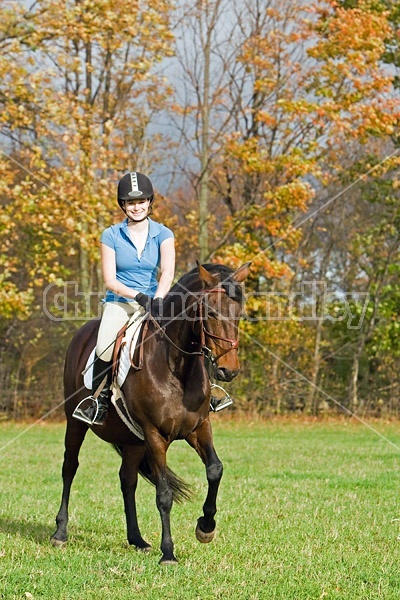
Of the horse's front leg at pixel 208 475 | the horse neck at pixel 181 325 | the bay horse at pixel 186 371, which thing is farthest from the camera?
the horse's front leg at pixel 208 475

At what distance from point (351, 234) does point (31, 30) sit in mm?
12822

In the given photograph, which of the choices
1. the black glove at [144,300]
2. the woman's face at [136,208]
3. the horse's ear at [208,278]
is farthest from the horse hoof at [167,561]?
the woman's face at [136,208]

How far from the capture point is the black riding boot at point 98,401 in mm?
6789

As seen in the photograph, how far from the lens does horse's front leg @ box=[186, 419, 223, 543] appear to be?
6262 mm

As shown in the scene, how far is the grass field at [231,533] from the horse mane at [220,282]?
200 centimetres

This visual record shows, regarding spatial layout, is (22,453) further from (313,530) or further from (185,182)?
(185,182)

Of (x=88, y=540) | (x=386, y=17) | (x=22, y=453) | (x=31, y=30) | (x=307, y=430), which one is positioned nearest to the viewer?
(x=88, y=540)

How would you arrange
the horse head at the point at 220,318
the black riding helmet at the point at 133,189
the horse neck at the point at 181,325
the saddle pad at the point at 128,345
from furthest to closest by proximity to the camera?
the black riding helmet at the point at 133,189
the saddle pad at the point at 128,345
the horse neck at the point at 181,325
the horse head at the point at 220,318

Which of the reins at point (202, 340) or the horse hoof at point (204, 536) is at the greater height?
the reins at point (202, 340)

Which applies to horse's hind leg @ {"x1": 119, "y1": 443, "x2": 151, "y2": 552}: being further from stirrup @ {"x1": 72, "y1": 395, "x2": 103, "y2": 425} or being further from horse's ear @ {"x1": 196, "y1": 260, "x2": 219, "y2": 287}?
horse's ear @ {"x1": 196, "y1": 260, "x2": 219, "y2": 287}

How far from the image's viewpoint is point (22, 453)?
15.4 m

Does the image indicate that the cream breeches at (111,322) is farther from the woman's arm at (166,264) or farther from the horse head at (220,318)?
the horse head at (220,318)

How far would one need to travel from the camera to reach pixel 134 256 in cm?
676

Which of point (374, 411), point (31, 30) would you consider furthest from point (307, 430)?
point (31, 30)
